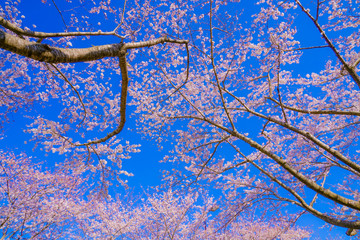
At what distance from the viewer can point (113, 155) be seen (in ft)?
17.4

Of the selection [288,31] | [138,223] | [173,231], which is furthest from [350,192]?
[138,223]

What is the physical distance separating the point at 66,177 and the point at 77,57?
34.5ft

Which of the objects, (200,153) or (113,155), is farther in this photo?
(200,153)

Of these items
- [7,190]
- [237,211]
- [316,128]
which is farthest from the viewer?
[7,190]

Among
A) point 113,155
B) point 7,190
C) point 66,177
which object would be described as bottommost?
point 113,155

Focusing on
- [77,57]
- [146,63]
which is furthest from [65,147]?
[77,57]

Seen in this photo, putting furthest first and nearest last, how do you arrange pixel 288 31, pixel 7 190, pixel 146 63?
pixel 7 190 < pixel 146 63 < pixel 288 31

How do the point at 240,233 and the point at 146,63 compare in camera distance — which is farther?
the point at 240,233

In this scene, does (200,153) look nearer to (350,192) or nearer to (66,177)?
(350,192)

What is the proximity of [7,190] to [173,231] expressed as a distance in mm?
8773

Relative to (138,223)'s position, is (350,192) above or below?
below

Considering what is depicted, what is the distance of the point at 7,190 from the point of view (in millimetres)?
8945

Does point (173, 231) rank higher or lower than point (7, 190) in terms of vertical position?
lower

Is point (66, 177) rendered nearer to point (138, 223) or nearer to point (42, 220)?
point (42, 220)
